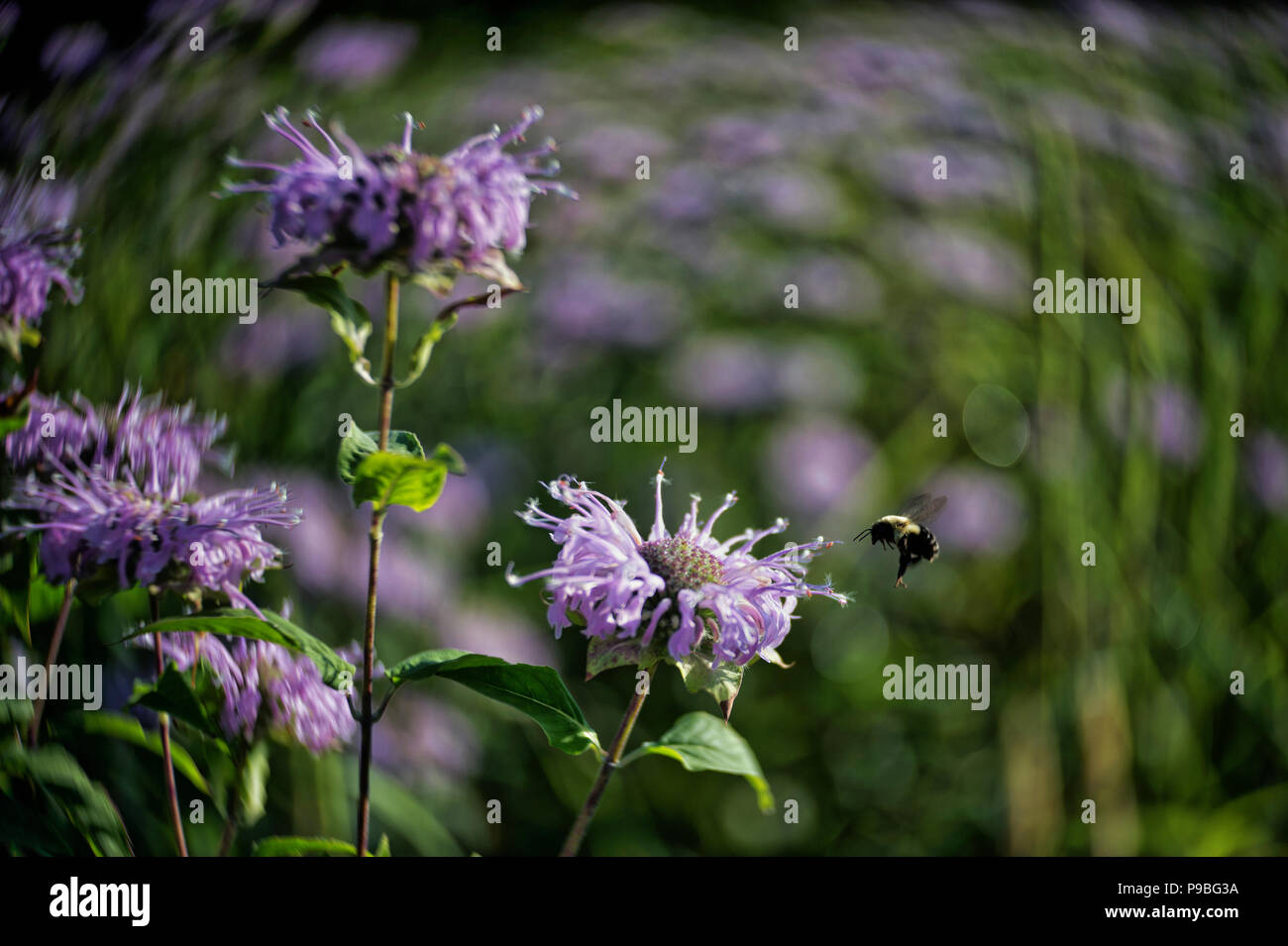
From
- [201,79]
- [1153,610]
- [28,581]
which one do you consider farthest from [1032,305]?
[28,581]

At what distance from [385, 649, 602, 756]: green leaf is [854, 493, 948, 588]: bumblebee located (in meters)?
0.29

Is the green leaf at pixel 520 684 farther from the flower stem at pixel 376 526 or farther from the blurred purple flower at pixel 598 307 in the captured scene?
the blurred purple flower at pixel 598 307

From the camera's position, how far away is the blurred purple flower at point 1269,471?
943 mm

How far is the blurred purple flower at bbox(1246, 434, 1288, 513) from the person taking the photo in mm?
943

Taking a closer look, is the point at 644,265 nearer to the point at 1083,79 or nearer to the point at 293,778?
the point at 1083,79

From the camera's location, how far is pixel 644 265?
1.01 meters

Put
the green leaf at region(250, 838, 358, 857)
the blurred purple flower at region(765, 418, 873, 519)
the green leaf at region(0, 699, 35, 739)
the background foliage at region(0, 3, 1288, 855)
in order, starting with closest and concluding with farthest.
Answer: the green leaf at region(250, 838, 358, 857) < the green leaf at region(0, 699, 35, 739) < the background foliage at region(0, 3, 1288, 855) < the blurred purple flower at region(765, 418, 873, 519)

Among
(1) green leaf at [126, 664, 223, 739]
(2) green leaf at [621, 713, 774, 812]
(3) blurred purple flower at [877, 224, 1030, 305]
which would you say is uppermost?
(3) blurred purple flower at [877, 224, 1030, 305]

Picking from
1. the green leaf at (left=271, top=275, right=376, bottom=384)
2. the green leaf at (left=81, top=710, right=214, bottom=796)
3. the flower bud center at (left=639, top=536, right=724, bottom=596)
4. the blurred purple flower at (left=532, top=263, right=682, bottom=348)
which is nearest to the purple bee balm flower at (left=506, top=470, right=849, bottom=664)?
the flower bud center at (left=639, top=536, right=724, bottom=596)

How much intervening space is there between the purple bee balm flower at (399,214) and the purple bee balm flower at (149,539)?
0.49 feet

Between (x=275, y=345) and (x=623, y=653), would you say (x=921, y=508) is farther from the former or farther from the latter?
(x=275, y=345)

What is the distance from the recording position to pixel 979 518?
960 mm

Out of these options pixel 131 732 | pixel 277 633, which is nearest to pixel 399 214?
pixel 277 633

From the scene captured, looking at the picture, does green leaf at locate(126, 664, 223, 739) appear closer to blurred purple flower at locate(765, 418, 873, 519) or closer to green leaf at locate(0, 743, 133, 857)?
green leaf at locate(0, 743, 133, 857)
